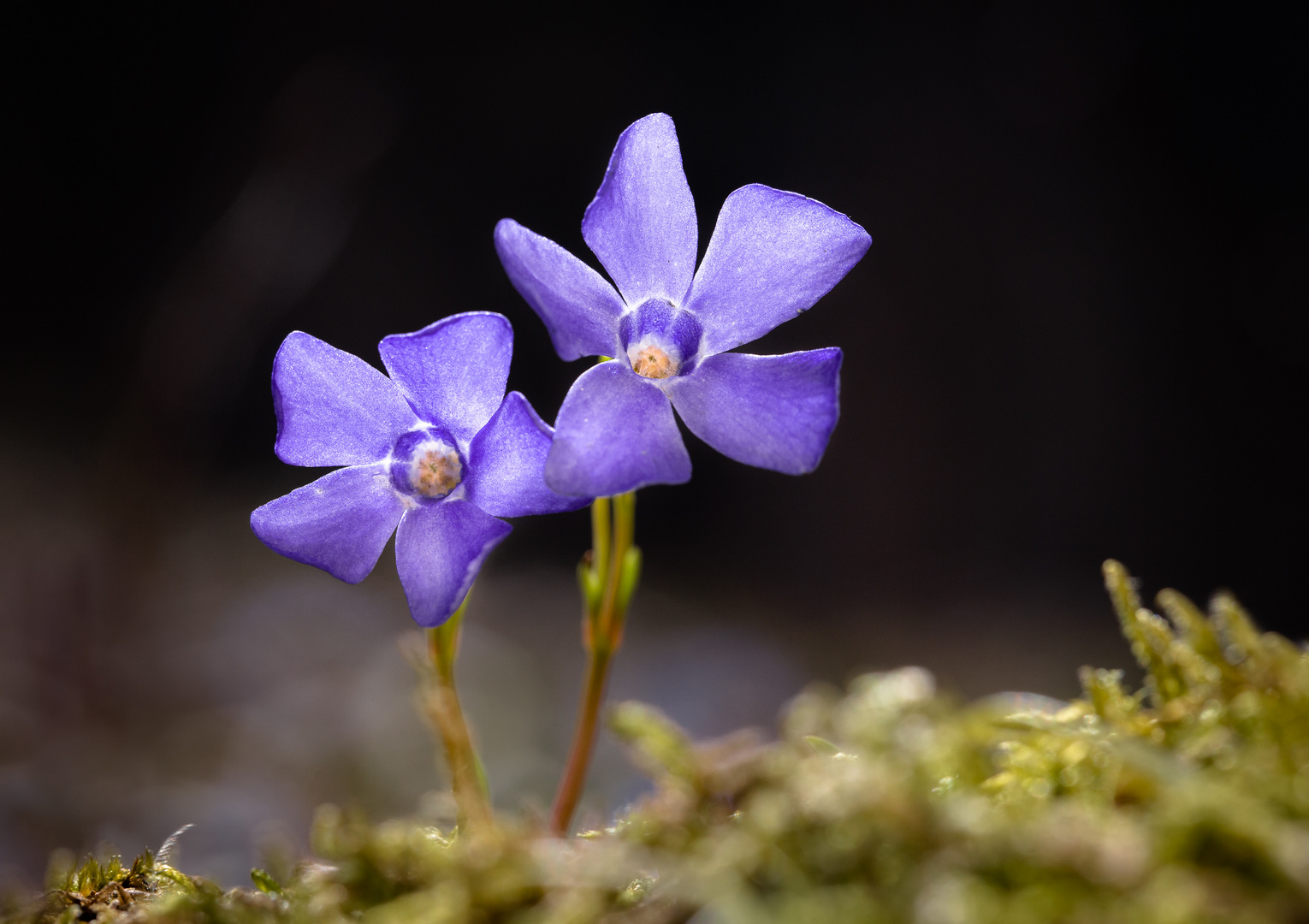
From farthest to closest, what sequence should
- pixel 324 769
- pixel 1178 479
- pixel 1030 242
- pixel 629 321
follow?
pixel 1030 242 → pixel 1178 479 → pixel 324 769 → pixel 629 321

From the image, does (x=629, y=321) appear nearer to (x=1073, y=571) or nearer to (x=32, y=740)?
(x=32, y=740)

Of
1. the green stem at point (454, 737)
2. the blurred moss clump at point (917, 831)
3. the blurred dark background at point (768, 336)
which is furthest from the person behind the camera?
the blurred dark background at point (768, 336)

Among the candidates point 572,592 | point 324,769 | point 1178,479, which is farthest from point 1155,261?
point 324,769

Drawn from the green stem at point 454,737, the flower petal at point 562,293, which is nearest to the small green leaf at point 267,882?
the green stem at point 454,737

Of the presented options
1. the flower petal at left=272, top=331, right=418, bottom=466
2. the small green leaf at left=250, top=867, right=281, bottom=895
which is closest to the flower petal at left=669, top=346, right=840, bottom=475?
the flower petal at left=272, top=331, right=418, bottom=466

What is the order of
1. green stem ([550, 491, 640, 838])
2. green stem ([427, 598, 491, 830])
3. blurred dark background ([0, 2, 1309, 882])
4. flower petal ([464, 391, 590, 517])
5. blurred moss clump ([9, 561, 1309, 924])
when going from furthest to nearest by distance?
1. blurred dark background ([0, 2, 1309, 882])
2. green stem ([550, 491, 640, 838])
3. flower petal ([464, 391, 590, 517])
4. green stem ([427, 598, 491, 830])
5. blurred moss clump ([9, 561, 1309, 924])

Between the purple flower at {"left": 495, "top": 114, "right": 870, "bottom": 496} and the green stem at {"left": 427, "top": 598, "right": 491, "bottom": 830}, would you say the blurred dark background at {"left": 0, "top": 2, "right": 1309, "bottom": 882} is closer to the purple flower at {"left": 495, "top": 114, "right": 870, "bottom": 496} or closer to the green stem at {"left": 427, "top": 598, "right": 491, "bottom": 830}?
the green stem at {"left": 427, "top": 598, "right": 491, "bottom": 830}

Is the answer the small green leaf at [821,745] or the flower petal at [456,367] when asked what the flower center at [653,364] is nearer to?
the flower petal at [456,367]
